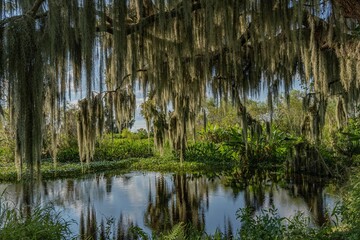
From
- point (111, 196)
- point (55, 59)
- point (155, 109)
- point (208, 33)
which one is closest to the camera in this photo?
point (55, 59)

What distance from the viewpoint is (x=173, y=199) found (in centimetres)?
878

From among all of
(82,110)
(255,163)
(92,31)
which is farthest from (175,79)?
(255,163)

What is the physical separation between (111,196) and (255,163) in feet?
21.4

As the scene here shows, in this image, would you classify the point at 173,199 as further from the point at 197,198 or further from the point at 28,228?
the point at 28,228

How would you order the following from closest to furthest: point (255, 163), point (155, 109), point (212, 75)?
point (212, 75) → point (155, 109) → point (255, 163)

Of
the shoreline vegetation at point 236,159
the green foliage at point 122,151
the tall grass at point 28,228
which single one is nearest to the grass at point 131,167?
the shoreline vegetation at point 236,159

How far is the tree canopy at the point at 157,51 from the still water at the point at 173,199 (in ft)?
4.77

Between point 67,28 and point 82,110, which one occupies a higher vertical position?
point 67,28

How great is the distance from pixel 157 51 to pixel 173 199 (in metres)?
4.78

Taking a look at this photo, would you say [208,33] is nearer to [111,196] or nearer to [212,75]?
[212,75]

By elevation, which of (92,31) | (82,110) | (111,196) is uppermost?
(92,31)

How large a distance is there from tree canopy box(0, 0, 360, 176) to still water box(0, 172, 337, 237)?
1.45 metres

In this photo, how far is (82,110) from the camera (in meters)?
6.12

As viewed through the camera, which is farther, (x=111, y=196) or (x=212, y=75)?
(x=111, y=196)
